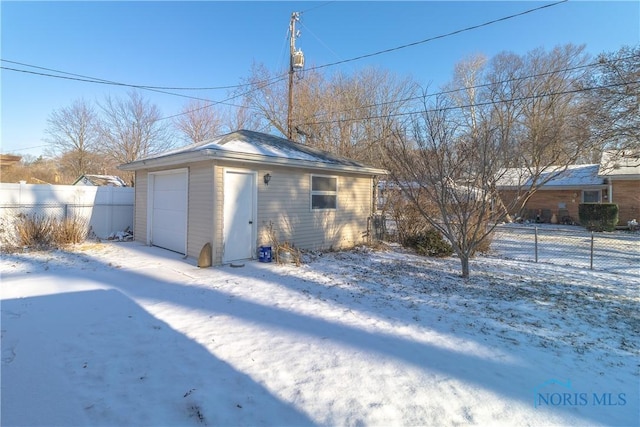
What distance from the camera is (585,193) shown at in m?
20.2

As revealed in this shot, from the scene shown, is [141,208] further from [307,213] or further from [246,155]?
[307,213]

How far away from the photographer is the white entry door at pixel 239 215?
24.0 ft

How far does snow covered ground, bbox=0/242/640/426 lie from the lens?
2463 millimetres

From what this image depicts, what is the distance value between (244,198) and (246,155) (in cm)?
102

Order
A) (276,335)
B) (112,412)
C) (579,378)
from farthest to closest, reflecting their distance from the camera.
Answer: (276,335)
(579,378)
(112,412)

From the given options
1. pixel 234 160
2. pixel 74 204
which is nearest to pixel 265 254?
pixel 234 160

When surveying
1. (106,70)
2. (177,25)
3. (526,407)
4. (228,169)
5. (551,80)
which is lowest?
(526,407)

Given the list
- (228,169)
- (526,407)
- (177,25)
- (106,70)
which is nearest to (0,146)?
(106,70)

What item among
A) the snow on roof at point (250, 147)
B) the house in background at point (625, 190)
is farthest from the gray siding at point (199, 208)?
the house in background at point (625, 190)

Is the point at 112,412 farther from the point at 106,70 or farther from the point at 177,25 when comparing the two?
the point at 106,70

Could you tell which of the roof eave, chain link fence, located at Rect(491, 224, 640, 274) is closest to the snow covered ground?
chain link fence, located at Rect(491, 224, 640, 274)

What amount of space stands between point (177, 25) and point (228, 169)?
24.1 feet

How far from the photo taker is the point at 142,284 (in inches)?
222

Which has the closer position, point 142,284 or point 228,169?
point 142,284
